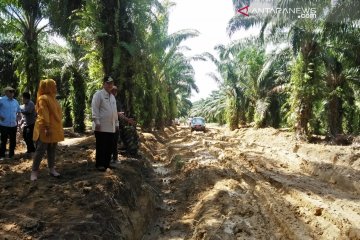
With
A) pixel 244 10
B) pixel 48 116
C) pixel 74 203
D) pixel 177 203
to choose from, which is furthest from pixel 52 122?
pixel 244 10

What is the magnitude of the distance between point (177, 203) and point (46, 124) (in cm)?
303

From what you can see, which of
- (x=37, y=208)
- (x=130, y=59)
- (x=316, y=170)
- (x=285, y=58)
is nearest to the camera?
(x=37, y=208)

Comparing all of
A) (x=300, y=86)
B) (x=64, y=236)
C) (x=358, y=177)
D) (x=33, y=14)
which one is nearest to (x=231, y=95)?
(x=300, y=86)

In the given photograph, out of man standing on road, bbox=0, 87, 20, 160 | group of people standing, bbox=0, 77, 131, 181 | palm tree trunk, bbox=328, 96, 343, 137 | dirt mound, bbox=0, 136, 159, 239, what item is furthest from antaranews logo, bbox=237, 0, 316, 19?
man standing on road, bbox=0, 87, 20, 160

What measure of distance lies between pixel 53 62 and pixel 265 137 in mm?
12915

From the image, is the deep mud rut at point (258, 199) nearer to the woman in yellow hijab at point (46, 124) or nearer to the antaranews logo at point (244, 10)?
the woman in yellow hijab at point (46, 124)

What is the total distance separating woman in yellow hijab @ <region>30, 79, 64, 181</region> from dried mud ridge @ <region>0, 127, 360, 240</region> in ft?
1.36

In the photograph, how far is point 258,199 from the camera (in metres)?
6.86

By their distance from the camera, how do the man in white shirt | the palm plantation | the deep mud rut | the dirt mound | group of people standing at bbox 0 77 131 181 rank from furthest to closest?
the palm plantation
the man in white shirt
group of people standing at bbox 0 77 131 181
the deep mud rut
the dirt mound

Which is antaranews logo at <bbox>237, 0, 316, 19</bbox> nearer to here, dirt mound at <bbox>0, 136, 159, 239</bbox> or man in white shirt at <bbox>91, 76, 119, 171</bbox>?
man in white shirt at <bbox>91, 76, 119, 171</bbox>

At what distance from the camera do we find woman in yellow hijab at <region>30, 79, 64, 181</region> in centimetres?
553

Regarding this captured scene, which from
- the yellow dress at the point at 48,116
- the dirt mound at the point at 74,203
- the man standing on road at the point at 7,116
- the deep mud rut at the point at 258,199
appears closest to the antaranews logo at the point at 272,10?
the deep mud rut at the point at 258,199

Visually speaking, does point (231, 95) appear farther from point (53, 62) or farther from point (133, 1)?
point (133, 1)

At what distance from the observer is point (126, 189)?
20.1 ft
